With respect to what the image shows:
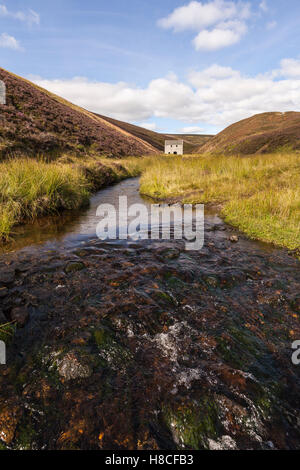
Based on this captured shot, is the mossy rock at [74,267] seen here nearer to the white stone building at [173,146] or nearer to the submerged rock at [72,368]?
the submerged rock at [72,368]

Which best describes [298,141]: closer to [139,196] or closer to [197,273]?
[139,196]

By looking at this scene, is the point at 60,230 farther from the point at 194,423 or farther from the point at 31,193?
the point at 194,423

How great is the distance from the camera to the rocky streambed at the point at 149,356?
5.43 ft

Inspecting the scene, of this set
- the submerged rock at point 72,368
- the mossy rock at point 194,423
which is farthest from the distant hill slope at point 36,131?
the mossy rock at point 194,423

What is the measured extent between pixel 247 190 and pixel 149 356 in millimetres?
8383

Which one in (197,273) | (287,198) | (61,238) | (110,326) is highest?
(287,198)

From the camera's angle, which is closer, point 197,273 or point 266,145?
point 197,273

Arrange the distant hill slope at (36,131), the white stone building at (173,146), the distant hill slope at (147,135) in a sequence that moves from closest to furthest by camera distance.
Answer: the distant hill slope at (36,131) < the white stone building at (173,146) < the distant hill slope at (147,135)

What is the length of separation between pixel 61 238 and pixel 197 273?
11.6 feet

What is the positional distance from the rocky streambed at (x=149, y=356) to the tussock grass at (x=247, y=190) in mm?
1973

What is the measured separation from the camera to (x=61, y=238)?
5512 mm

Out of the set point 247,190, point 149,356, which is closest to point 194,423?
point 149,356

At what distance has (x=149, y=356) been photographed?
2.27 metres

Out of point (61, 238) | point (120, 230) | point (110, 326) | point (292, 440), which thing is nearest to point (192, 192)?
point (120, 230)
